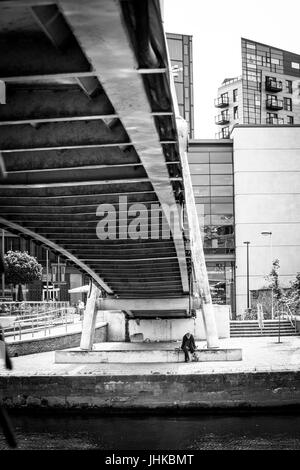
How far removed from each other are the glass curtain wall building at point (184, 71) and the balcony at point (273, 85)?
29.6 feet

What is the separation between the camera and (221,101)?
3250 inches

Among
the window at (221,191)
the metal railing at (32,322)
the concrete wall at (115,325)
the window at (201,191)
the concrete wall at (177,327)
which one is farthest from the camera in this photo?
the window at (221,191)

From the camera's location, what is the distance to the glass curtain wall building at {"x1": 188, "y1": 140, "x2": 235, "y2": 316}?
45.6 meters

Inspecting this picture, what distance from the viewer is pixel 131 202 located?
1394 centimetres

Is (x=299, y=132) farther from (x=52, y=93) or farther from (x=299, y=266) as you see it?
(x=52, y=93)

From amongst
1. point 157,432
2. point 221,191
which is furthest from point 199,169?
point 157,432

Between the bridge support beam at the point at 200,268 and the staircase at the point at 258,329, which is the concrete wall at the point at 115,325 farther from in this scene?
the bridge support beam at the point at 200,268

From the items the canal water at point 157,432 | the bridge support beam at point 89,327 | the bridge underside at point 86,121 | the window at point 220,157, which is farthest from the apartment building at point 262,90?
the canal water at point 157,432

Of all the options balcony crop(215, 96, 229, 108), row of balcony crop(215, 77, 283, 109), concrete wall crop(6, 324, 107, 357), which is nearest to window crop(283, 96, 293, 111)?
row of balcony crop(215, 77, 283, 109)

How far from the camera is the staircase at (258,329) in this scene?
1251 inches

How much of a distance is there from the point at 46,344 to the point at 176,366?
668cm

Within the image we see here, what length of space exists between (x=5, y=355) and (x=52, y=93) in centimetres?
594

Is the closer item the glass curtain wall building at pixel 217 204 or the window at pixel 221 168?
the glass curtain wall building at pixel 217 204
